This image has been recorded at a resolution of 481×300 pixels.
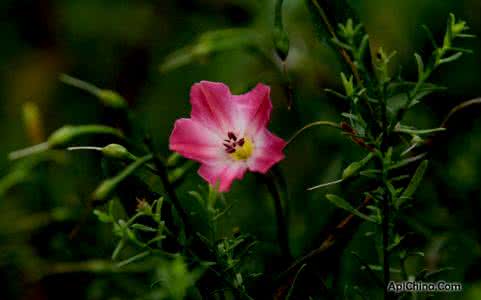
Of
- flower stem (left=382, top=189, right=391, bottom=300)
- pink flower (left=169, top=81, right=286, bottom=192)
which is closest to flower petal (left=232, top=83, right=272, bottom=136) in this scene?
pink flower (left=169, top=81, right=286, bottom=192)

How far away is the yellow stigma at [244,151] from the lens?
49 centimetres

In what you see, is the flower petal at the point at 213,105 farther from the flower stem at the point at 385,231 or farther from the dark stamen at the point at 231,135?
the flower stem at the point at 385,231

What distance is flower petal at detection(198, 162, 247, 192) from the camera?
17.9 inches

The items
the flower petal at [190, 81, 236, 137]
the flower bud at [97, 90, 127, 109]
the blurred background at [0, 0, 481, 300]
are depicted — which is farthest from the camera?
the blurred background at [0, 0, 481, 300]

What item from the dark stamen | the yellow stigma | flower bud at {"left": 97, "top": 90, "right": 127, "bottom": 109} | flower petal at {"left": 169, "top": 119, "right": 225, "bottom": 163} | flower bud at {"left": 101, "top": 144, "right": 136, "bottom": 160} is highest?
flower bud at {"left": 97, "top": 90, "right": 127, "bottom": 109}

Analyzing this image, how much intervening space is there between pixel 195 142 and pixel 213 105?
33mm

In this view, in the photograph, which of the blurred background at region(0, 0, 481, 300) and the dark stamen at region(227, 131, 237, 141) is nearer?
the dark stamen at region(227, 131, 237, 141)

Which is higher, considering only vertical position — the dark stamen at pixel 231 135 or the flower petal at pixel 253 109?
the flower petal at pixel 253 109

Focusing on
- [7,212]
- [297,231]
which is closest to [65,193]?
[7,212]

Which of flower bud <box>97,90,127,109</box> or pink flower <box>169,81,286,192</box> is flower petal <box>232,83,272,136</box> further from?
flower bud <box>97,90,127,109</box>

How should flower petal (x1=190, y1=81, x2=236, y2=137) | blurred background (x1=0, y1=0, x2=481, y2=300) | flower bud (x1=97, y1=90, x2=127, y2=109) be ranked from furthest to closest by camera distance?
blurred background (x1=0, y1=0, x2=481, y2=300) < flower petal (x1=190, y1=81, x2=236, y2=137) < flower bud (x1=97, y1=90, x2=127, y2=109)

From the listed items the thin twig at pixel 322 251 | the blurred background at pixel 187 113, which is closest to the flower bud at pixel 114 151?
the blurred background at pixel 187 113

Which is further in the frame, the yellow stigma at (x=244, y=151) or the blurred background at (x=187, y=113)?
the blurred background at (x=187, y=113)

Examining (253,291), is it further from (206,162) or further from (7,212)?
(7,212)
